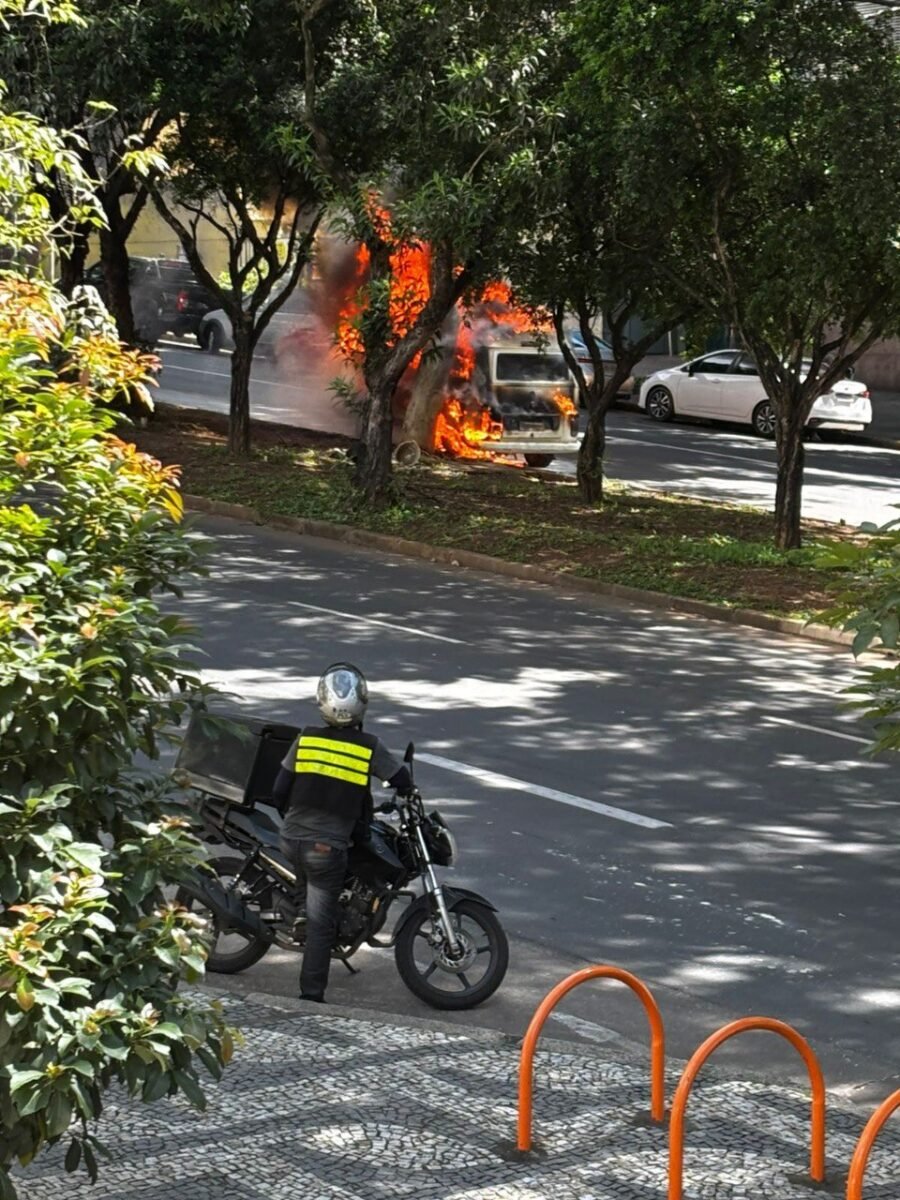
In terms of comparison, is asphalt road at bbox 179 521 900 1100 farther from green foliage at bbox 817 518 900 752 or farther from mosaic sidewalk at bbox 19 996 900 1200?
green foliage at bbox 817 518 900 752

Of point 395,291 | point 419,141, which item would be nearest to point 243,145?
point 395,291

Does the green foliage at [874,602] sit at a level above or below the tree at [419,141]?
below

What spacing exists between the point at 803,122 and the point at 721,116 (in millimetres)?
1040

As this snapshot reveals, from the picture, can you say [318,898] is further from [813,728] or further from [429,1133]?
[813,728]

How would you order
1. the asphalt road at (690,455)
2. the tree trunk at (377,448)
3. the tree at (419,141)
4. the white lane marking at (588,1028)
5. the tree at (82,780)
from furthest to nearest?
the asphalt road at (690,455), the tree trunk at (377,448), the tree at (419,141), the white lane marking at (588,1028), the tree at (82,780)

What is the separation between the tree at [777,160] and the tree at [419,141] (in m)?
1.42

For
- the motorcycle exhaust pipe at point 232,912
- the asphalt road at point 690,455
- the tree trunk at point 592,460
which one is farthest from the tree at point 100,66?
the motorcycle exhaust pipe at point 232,912

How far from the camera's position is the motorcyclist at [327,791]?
25.2 feet

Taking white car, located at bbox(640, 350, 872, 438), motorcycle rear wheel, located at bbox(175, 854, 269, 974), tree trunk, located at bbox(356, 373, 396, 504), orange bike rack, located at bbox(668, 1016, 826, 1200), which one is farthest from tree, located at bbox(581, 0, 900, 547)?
white car, located at bbox(640, 350, 872, 438)

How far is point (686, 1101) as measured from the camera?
5543mm

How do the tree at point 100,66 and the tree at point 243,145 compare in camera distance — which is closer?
the tree at point 100,66

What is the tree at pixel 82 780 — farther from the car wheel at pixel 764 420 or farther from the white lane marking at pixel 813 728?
the car wheel at pixel 764 420

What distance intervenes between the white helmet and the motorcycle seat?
770 mm

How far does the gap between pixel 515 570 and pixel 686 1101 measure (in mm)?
14606
